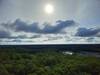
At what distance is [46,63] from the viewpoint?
2514 mm

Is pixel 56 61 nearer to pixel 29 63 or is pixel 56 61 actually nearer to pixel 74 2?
pixel 29 63

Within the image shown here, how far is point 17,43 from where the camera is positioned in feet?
8.58

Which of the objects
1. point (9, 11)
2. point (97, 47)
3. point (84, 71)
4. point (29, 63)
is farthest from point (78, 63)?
point (9, 11)

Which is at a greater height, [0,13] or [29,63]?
[0,13]

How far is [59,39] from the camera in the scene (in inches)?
103

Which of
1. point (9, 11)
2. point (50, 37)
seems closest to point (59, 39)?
point (50, 37)

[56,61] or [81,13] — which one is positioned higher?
[81,13]

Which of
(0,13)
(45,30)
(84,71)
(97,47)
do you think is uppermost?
(0,13)

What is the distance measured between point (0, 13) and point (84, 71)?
900 millimetres

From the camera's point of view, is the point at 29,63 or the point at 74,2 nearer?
the point at 29,63

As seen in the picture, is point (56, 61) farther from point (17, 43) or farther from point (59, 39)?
point (17, 43)

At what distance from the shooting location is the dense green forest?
8.01 ft

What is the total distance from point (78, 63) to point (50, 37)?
0.34 metres

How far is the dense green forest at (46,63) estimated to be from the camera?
244 centimetres
